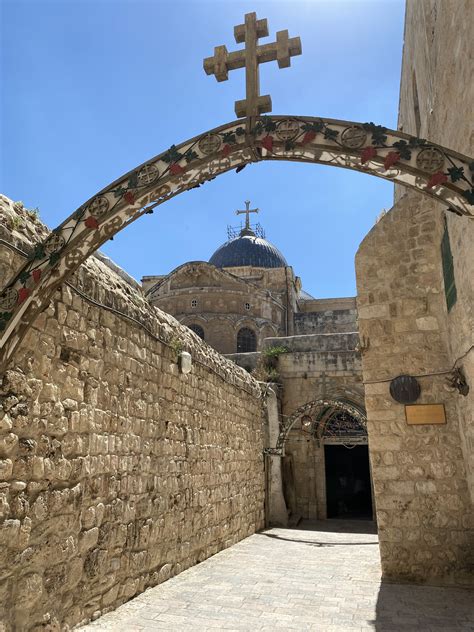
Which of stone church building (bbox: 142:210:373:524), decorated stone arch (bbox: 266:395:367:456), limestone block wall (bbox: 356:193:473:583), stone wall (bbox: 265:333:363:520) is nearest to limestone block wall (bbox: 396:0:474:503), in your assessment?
limestone block wall (bbox: 356:193:473:583)

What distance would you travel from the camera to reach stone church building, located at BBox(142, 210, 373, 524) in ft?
48.7

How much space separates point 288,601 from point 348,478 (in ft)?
53.0

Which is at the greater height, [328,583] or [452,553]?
[452,553]

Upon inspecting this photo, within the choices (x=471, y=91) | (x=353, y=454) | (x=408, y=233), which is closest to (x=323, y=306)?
(x=353, y=454)

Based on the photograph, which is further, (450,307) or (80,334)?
(450,307)

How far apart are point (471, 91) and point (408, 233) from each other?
3.00 m

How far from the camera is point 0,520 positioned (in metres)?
2.99

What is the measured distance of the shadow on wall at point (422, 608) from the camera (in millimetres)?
4117

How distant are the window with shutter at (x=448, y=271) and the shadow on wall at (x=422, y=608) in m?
3.13

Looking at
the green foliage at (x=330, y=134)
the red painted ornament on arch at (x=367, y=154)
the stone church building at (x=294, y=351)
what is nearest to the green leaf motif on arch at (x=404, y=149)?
the red painted ornament on arch at (x=367, y=154)

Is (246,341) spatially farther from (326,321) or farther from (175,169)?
(175,169)

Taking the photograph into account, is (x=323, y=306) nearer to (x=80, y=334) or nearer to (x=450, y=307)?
(x=450, y=307)

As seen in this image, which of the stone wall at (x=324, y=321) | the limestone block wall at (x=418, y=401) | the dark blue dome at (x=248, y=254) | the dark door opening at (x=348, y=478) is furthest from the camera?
the dark blue dome at (x=248, y=254)

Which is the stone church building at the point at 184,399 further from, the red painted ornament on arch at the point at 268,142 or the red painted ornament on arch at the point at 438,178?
the red painted ornament on arch at the point at 268,142
